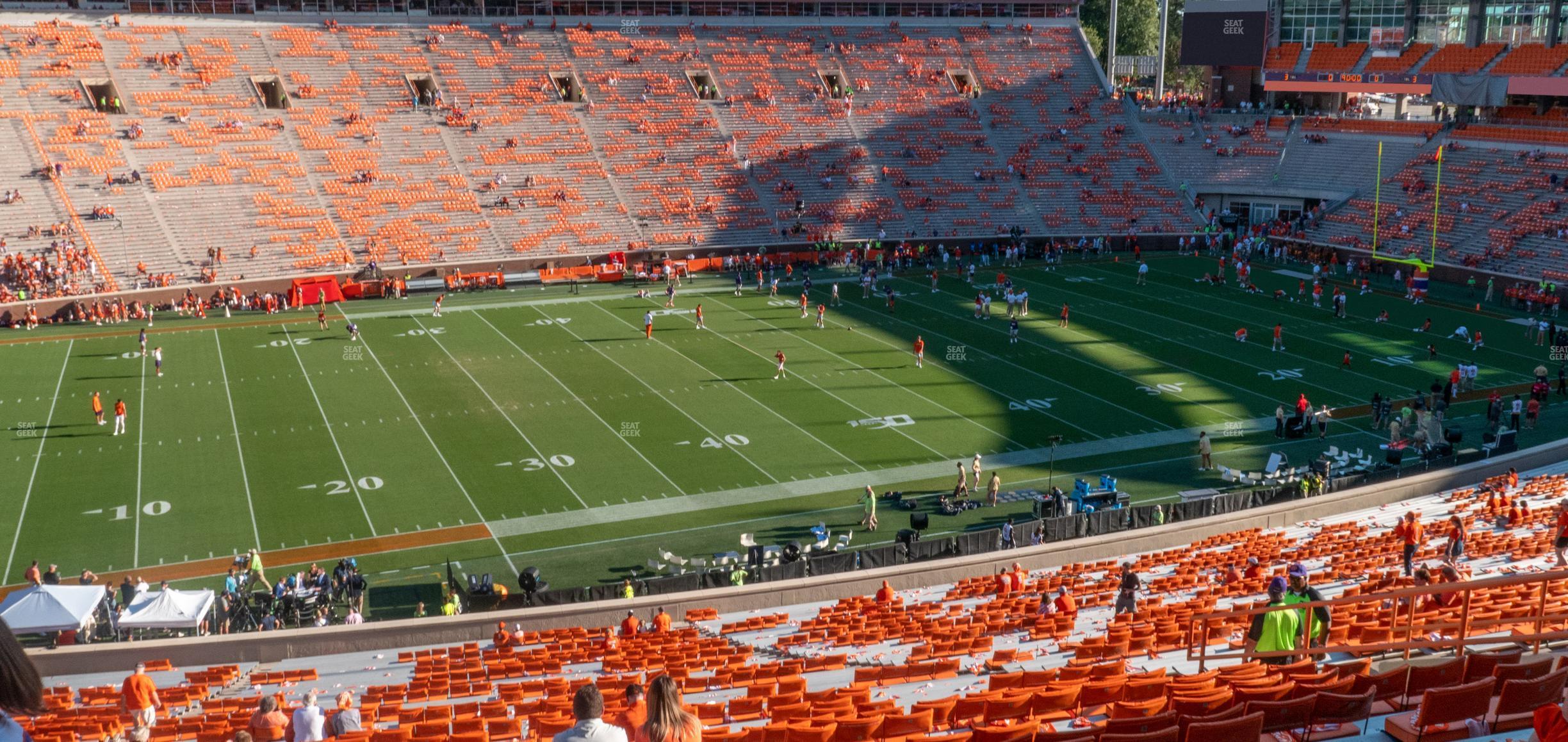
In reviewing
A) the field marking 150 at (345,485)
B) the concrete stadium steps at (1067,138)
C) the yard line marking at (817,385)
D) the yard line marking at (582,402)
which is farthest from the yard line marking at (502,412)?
the concrete stadium steps at (1067,138)

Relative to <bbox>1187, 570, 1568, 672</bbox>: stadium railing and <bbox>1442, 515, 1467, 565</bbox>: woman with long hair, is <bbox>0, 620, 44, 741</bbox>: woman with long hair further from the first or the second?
<bbox>1442, 515, 1467, 565</bbox>: woman with long hair

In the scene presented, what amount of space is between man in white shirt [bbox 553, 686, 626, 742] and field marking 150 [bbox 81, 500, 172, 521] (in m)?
23.6

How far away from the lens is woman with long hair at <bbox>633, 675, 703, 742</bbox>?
22.5 ft

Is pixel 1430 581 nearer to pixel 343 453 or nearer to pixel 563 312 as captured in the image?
pixel 343 453

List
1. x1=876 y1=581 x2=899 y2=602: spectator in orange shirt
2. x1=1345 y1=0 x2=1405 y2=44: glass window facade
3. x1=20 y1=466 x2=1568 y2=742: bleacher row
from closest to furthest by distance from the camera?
x1=20 y1=466 x2=1568 y2=742: bleacher row < x1=876 y1=581 x2=899 y2=602: spectator in orange shirt < x1=1345 y1=0 x2=1405 y2=44: glass window facade

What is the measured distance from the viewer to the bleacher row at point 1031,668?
907 cm

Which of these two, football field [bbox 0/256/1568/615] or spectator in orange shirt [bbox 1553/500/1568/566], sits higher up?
spectator in orange shirt [bbox 1553/500/1568/566]

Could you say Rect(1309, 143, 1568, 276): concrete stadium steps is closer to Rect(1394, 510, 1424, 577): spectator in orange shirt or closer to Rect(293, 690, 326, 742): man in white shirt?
Rect(1394, 510, 1424, 577): spectator in orange shirt

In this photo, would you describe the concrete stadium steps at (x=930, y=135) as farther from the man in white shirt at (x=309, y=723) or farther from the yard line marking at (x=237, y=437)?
the man in white shirt at (x=309, y=723)

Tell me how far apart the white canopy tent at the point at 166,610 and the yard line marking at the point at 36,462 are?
5144 mm

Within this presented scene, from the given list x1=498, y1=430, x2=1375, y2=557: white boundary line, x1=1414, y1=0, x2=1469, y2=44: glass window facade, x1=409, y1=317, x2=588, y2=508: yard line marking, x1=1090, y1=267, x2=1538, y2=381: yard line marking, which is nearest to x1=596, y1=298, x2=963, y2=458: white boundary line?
x1=498, y1=430, x2=1375, y2=557: white boundary line

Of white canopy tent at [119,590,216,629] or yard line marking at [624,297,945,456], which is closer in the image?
→ white canopy tent at [119,590,216,629]

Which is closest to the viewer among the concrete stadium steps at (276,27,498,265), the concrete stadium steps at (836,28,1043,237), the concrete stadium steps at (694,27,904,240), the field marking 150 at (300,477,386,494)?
the field marking 150 at (300,477,386,494)

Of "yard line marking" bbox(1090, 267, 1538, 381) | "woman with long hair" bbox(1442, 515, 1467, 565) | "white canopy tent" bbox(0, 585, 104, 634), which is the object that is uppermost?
"woman with long hair" bbox(1442, 515, 1467, 565)
